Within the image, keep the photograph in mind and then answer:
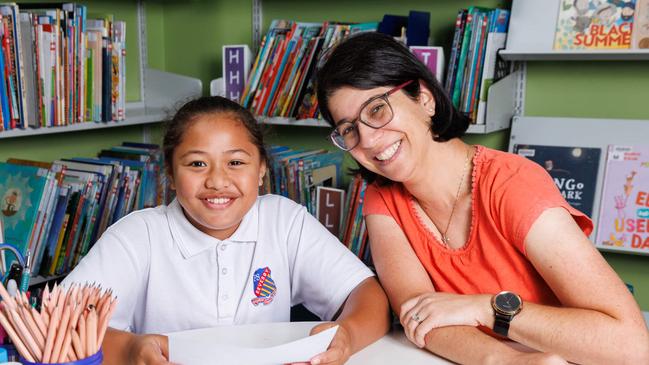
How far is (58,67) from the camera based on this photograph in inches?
78.7

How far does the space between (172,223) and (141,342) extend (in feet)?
1.28

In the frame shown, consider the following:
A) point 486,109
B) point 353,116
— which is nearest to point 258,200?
point 353,116

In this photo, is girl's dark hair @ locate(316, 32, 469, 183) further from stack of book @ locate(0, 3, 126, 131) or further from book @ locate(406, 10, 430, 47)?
stack of book @ locate(0, 3, 126, 131)

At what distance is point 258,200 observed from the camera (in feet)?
4.92

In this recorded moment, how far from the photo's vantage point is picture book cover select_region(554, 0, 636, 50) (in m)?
2.01

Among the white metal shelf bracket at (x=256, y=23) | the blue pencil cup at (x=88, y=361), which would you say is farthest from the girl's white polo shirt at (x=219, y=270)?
the white metal shelf bracket at (x=256, y=23)

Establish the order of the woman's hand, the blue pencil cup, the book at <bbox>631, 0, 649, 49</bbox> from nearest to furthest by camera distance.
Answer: the blue pencil cup
the woman's hand
the book at <bbox>631, 0, 649, 49</bbox>

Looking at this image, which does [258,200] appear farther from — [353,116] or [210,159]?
[353,116]

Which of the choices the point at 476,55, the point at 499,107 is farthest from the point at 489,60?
the point at 499,107

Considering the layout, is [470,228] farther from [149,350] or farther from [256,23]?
[256,23]

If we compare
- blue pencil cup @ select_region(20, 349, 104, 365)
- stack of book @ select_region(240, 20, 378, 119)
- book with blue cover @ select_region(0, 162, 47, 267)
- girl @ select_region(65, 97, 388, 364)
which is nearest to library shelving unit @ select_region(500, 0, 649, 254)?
stack of book @ select_region(240, 20, 378, 119)

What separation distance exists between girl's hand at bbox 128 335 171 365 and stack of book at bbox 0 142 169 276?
981 mm

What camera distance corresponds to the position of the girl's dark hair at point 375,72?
124 centimetres

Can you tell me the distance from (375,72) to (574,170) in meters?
1.18
